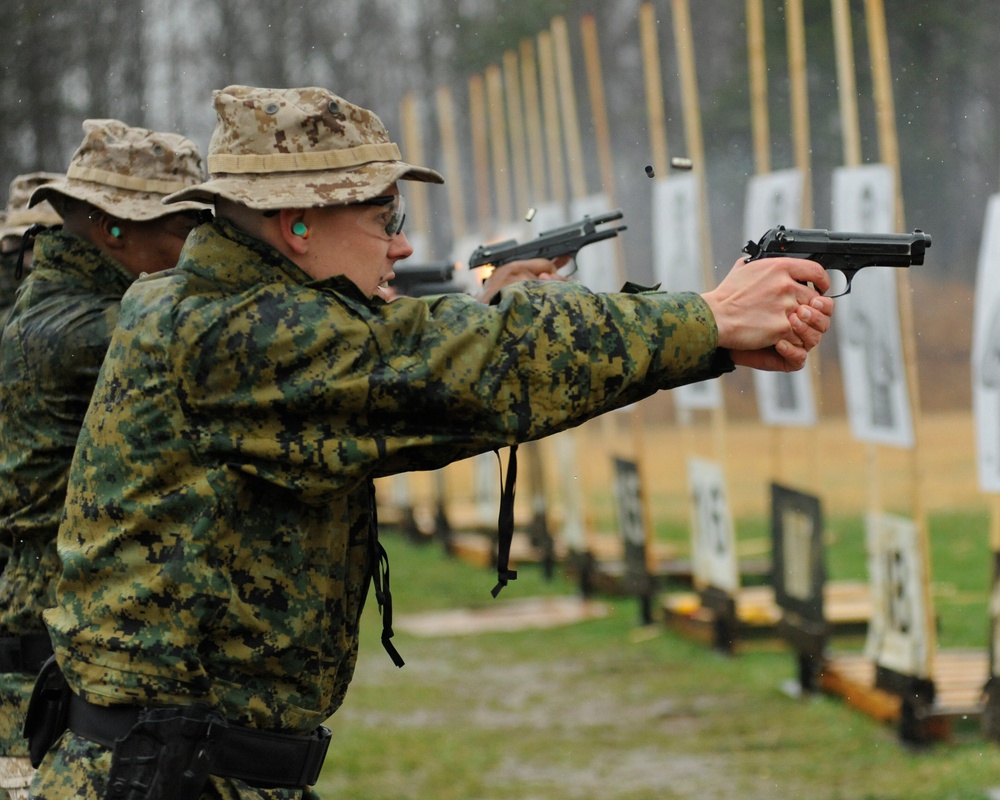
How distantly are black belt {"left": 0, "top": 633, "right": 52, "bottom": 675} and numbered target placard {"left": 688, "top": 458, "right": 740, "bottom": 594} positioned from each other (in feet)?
17.6

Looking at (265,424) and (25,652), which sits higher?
(265,424)

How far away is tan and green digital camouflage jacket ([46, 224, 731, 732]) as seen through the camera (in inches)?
93.8

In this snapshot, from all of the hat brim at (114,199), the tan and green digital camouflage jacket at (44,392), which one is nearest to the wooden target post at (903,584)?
the hat brim at (114,199)

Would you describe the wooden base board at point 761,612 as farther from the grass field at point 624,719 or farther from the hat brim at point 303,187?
the hat brim at point 303,187

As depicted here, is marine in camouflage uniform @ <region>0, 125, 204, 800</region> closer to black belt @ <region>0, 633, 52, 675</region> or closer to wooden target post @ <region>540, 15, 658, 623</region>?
black belt @ <region>0, 633, 52, 675</region>

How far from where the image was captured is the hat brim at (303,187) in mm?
2453

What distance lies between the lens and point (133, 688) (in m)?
2.46

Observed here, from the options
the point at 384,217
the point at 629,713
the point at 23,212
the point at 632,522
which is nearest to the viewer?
the point at 384,217

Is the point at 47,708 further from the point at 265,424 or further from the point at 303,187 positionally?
the point at 303,187

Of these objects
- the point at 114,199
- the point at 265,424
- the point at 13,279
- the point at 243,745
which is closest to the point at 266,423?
the point at 265,424

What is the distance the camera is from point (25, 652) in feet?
11.9

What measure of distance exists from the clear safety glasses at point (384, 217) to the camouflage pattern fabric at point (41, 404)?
38.5 inches

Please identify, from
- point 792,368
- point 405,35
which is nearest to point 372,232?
point 792,368

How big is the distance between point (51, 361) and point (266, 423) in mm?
1097
